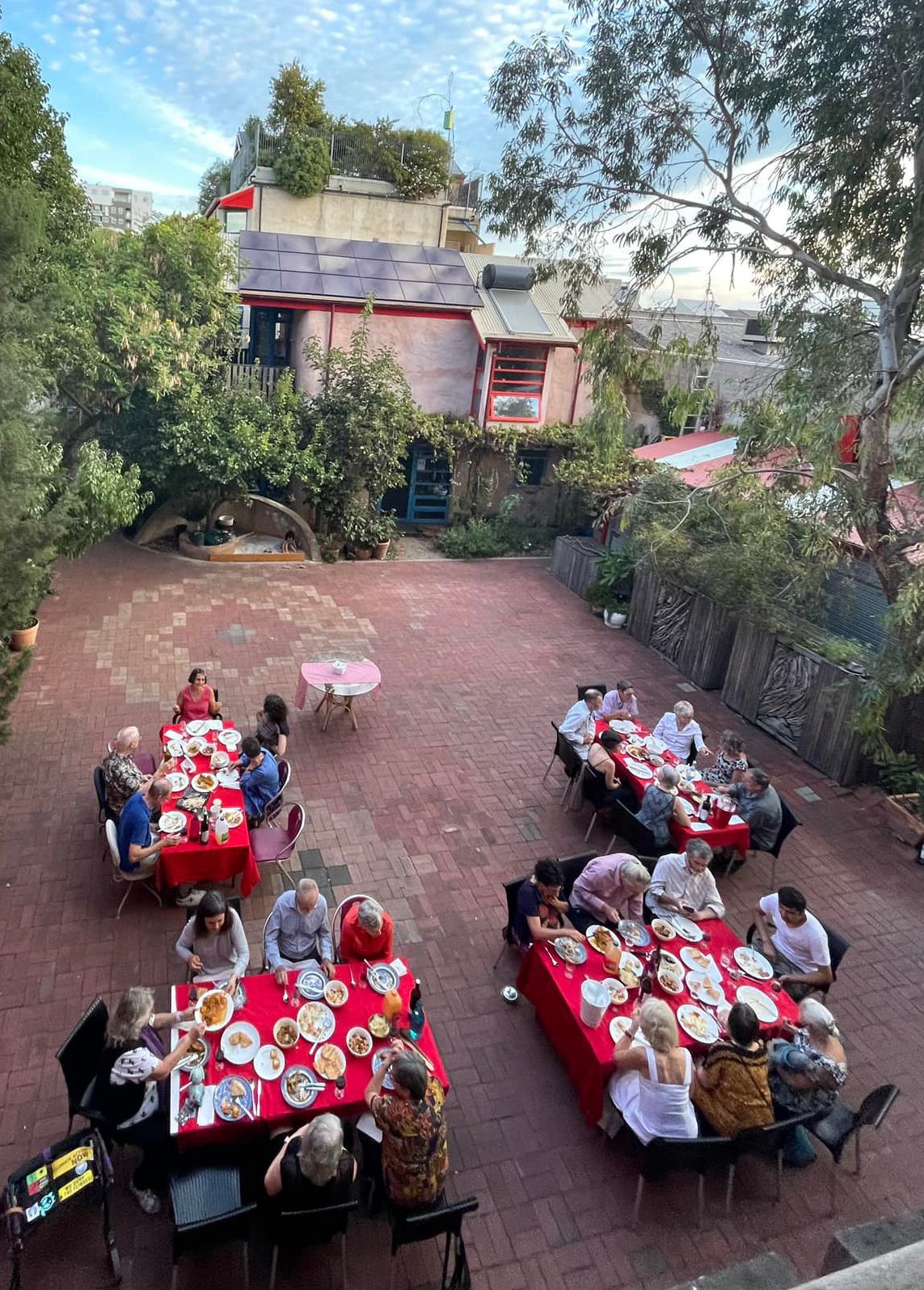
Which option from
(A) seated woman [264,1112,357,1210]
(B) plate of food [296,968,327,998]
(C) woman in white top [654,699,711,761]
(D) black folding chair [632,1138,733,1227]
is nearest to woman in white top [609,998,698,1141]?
(D) black folding chair [632,1138,733,1227]

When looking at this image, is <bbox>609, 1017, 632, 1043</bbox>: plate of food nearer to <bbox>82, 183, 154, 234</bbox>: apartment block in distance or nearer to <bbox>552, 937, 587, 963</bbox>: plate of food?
<bbox>552, 937, 587, 963</bbox>: plate of food

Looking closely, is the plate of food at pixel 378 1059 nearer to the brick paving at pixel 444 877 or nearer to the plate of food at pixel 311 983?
the plate of food at pixel 311 983

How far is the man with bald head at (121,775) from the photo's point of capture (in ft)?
21.9

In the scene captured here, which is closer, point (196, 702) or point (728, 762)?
point (728, 762)

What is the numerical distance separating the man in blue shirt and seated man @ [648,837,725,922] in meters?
3.46

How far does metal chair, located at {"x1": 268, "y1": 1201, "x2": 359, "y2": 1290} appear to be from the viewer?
365cm

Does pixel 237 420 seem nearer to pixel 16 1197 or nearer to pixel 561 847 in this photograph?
pixel 561 847

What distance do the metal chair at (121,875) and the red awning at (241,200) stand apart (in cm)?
2037

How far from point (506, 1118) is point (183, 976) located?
2.59 meters

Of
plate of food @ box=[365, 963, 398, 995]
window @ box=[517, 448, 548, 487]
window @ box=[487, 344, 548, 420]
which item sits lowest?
plate of food @ box=[365, 963, 398, 995]

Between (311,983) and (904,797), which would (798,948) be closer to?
(311,983)

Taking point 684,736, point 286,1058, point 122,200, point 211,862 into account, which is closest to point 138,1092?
point 286,1058

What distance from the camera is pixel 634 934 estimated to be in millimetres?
5648

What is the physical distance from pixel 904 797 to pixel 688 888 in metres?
4.49
